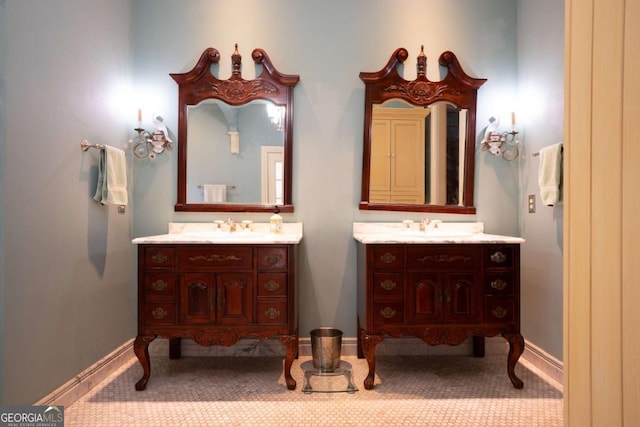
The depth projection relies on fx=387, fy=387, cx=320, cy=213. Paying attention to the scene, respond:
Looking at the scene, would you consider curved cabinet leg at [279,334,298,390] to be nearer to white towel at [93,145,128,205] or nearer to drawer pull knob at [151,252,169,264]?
drawer pull knob at [151,252,169,264]

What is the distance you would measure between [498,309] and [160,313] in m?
1.85

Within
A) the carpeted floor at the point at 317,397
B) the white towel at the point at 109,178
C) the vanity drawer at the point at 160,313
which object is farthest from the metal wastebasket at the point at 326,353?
the white towel at the point at 109,178

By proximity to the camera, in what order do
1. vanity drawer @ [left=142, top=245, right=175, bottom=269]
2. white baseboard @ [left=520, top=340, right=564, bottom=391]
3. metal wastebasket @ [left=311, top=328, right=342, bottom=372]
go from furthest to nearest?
metal wastebasket @ [left=311, top=328, right=342, bottom=372]
white baseboard @ [left=520, top=340, right=564, bottom=391]
vanity drawer @ [left=142, top=245, right=175, bottom=269]

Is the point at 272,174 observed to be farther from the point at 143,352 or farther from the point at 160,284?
the point at 143,352

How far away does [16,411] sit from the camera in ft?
5.27

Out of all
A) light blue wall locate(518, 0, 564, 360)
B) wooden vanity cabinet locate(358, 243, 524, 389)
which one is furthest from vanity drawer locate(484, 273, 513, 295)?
light blue wall locate(518, 0, 564, 360)

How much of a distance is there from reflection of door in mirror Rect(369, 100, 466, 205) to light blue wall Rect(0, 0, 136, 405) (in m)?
1.73

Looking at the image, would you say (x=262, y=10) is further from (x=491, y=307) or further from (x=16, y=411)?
(x=16, y=411)

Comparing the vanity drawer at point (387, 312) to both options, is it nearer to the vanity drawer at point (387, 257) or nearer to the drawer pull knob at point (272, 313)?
the vanity drawer at point (387, 257)

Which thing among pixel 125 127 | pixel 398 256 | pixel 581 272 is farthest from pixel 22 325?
pixel 581 272

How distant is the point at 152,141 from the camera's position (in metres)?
2.64

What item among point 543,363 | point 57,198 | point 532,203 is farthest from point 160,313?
point 532,203

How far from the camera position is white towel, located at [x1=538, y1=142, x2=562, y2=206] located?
2.15m

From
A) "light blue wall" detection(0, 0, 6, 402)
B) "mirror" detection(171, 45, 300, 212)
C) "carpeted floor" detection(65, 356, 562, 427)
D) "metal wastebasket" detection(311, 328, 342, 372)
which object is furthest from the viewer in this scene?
"mirror" detection(171, 45, 300, 212)
